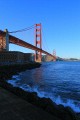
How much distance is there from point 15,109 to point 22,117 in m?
0.55

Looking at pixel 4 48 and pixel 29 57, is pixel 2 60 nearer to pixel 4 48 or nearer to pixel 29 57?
pixel 4 48

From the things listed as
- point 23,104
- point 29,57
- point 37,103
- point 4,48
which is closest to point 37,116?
point 23,104

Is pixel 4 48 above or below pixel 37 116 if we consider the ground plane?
above

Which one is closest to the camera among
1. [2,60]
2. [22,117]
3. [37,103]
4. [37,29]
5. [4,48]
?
[22,117]

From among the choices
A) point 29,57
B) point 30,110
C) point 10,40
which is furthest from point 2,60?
point 30,110

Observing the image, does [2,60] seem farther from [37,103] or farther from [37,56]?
[37,103]

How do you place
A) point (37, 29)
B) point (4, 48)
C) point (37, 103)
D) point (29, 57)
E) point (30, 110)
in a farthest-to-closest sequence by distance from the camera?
point (37, 29) → point (29, 57) → point (4, 48) → point (37, 103) → point (30, 110)

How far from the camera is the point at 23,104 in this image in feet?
16.0

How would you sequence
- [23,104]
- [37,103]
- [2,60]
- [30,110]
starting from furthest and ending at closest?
[2,60]
[37,103]
[23,104]
[30,110]

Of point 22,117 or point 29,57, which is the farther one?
point 29,57

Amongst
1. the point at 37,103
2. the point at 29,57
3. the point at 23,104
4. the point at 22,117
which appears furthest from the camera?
the point at 29,57

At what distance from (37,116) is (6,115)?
0.57 m

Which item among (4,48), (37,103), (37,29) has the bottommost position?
(37,103)

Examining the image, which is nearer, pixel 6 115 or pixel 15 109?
pixel 6 115
